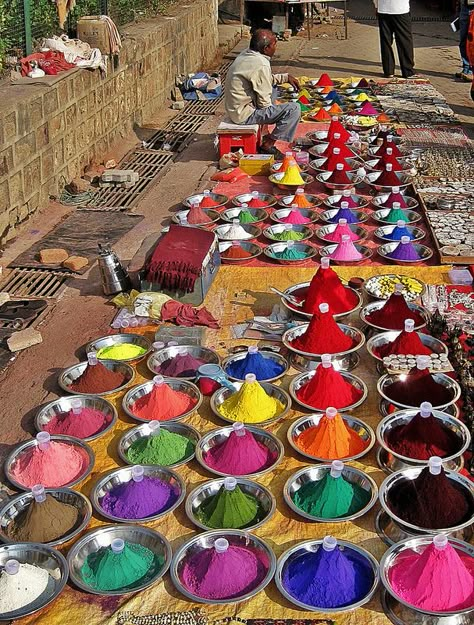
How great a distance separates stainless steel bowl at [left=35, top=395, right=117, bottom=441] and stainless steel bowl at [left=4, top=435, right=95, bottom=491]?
148 mm

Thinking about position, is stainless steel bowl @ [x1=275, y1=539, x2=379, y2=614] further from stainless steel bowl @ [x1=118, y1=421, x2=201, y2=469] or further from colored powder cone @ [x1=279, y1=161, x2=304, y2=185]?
colored powder cone @ [x1=279, y1=161, x2=304, y2=185]

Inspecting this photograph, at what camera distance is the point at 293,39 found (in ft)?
46.7

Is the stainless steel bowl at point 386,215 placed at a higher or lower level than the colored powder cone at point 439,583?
lower

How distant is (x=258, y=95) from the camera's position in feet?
24.3

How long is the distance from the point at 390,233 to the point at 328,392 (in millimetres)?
2234

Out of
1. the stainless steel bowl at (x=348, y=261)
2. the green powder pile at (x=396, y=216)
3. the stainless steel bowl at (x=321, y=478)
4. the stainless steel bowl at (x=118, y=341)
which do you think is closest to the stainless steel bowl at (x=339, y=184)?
the green powder pile at (x=396, y=216)

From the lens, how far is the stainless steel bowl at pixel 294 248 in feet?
17.5

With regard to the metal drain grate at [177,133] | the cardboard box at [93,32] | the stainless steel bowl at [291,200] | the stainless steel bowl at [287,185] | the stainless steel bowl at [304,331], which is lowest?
the metal drain grate at [177,133]

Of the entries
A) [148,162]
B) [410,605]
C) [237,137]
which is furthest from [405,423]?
[148,162]

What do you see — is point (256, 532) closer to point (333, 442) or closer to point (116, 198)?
point (333, 442)

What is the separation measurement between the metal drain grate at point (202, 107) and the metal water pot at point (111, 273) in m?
5.35

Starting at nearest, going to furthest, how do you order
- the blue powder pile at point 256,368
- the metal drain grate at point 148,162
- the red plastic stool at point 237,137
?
the blue powder pile at point 256,368
the red plastic stool at point 237,137
the metal drain grate at point 148,162

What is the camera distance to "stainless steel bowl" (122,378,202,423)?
378 centimetres

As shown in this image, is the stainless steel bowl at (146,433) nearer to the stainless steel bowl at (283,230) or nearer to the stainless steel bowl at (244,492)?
the stainless steel bowl at (244,492)
